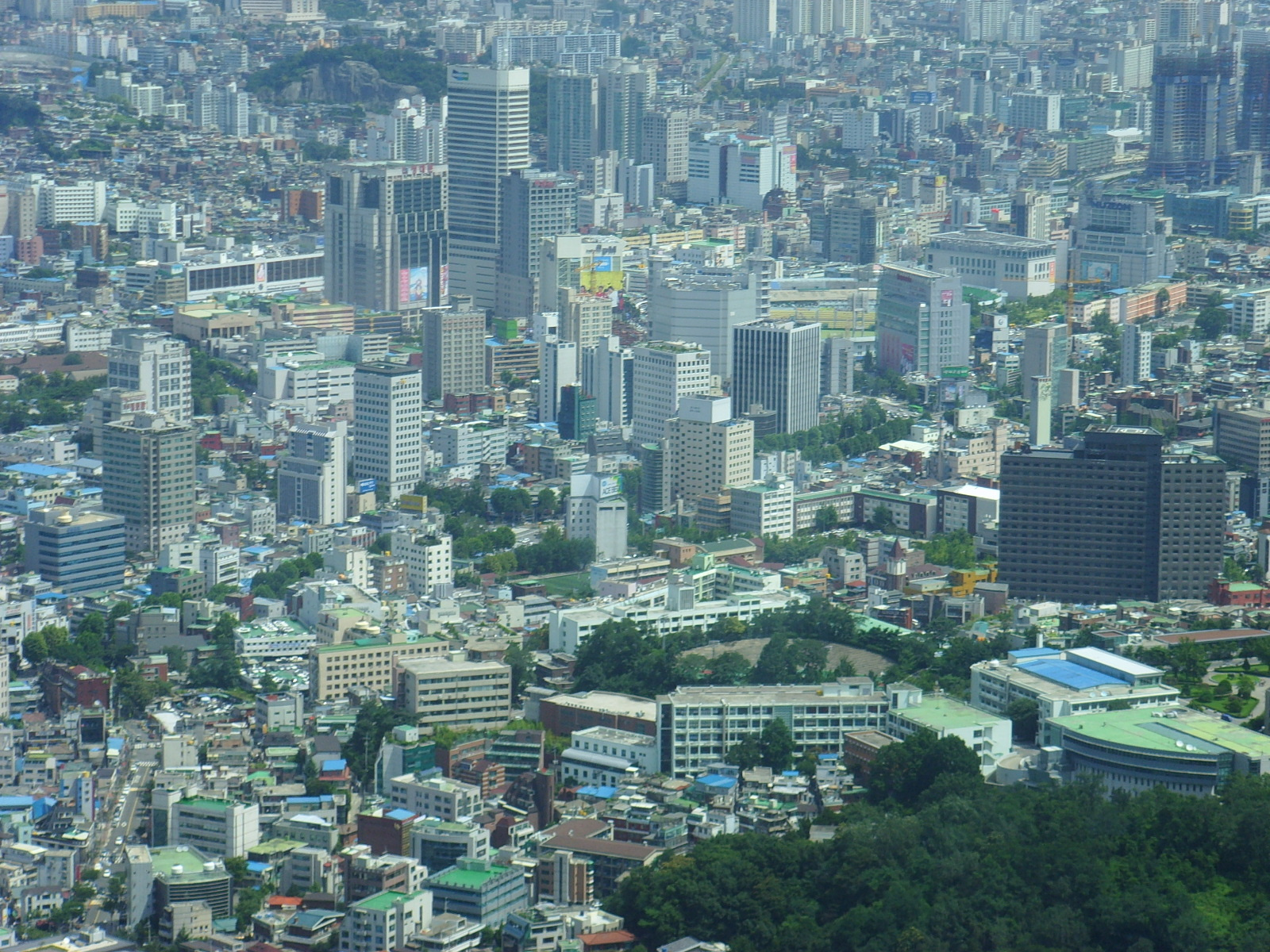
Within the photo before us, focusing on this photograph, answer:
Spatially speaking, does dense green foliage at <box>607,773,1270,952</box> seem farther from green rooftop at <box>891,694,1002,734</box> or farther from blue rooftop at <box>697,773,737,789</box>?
green rooftop at <box>891,694,1002,734</box>

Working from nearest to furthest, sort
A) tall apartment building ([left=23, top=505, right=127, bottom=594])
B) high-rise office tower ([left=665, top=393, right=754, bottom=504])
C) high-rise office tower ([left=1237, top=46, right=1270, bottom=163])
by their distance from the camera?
tall apartment building ([left=23, top=505, right=127, bottom=594])
high-rise office tower ([left=665, top=393, right=754, bottom=504])
high-rise office tower ([left=1237, top=46, right=1270, bottom=163])

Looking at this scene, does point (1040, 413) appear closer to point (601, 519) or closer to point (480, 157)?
point (601, 519)

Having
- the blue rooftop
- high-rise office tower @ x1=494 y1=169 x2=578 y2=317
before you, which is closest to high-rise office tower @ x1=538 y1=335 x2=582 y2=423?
high-rise office tower @ x1=494 y1=169 x2=578 y2=317

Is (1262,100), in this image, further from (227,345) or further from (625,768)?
(625,768)

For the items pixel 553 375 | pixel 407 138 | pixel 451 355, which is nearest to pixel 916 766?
pixel 553 375

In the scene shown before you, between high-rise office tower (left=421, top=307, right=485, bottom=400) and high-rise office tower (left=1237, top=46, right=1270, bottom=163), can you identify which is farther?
high-rise office tower (left=1237, top=46, right=1270, bottom=163)

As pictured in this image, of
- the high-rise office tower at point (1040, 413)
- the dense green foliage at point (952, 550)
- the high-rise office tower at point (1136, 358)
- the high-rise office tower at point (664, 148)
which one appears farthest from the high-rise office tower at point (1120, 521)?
the high-rise office tower at point (664, 148)
